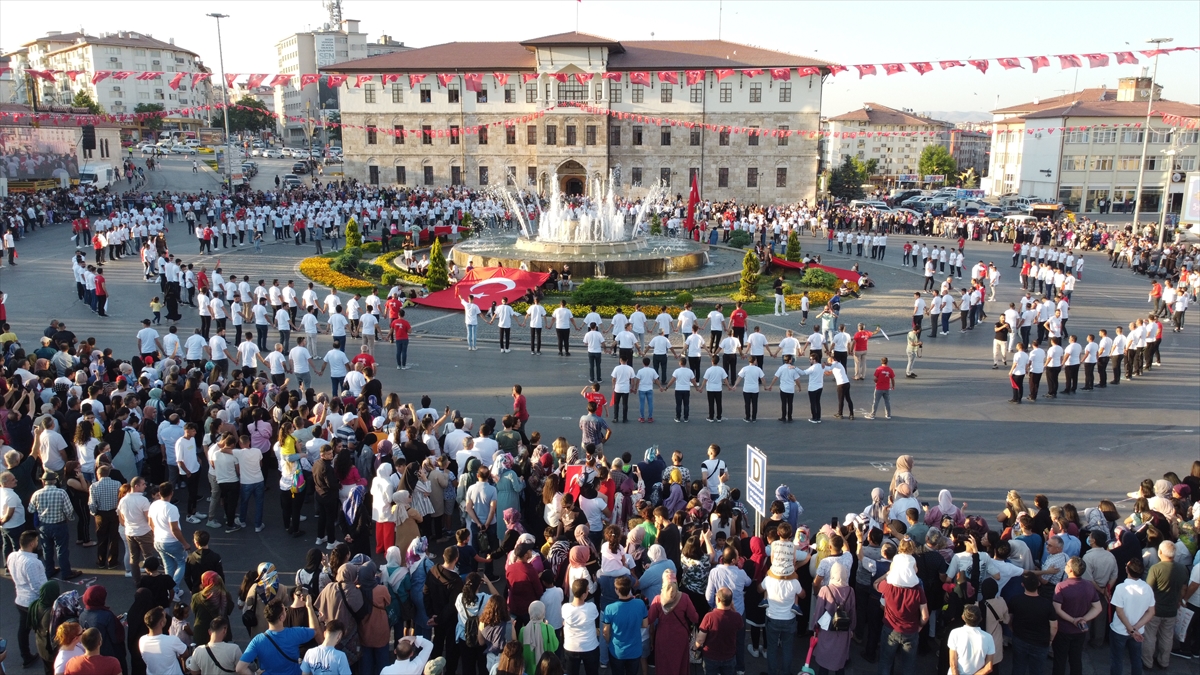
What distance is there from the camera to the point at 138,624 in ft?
22.3

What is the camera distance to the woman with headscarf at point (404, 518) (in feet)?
28.3

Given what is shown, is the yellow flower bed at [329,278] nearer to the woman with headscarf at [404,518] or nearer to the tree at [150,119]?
the woman with headscarf at [404,518]

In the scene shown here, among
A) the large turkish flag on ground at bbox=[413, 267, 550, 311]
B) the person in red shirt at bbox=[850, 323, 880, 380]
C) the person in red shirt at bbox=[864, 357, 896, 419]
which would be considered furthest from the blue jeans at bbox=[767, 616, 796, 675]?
the large turkish flag on ground at bbox=[413, 267, 550, 311]

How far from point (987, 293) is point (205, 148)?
261 feet

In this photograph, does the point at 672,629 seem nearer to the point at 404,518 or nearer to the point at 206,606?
the point at 404,518

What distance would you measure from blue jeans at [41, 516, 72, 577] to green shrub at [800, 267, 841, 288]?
868 inches

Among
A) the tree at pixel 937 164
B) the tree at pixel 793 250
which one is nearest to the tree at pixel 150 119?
the tree at pixel 793 250

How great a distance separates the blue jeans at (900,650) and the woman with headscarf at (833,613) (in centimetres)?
43

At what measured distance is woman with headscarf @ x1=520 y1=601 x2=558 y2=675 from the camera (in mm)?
6348

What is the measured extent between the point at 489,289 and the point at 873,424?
1236 cm

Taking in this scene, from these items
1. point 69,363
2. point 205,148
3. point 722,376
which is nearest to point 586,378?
point 722,376

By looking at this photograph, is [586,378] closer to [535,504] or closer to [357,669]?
[535,504]

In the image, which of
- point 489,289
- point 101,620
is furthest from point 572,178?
point 101,620

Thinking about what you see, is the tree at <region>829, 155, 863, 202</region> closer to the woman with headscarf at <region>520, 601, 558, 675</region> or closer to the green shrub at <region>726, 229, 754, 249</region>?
the green shrub at <region>726, 229, 754, 249</region>
